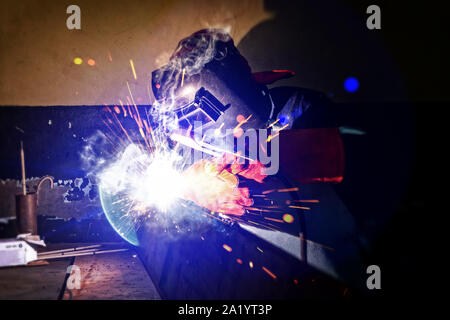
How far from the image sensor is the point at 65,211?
94.1 inches

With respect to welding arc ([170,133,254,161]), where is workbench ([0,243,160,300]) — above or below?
below

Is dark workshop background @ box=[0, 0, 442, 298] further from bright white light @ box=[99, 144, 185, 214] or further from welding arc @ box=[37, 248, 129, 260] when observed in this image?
welding arc @ box=[37, 248, 129, 260]

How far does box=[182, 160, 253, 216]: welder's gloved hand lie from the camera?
2.08 meters

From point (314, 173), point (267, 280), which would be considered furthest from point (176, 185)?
point (267, 280)

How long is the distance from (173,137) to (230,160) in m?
0.59

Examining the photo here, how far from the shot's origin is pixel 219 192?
2.12 m

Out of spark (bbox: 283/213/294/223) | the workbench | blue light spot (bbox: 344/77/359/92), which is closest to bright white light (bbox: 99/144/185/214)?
the workbench

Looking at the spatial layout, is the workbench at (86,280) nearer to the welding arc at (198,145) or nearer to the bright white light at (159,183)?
the bright white light at (159,183)

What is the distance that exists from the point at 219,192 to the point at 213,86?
80cm

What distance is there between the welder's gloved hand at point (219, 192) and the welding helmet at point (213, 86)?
35 centimetres

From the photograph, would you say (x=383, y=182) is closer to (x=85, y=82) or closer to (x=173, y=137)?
(x=173, y=137)

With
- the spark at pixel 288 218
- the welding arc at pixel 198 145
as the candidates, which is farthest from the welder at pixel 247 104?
the spark at pixel 288 218

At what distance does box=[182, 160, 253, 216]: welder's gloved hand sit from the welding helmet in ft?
1.15

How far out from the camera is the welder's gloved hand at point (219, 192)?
2.08 meters
